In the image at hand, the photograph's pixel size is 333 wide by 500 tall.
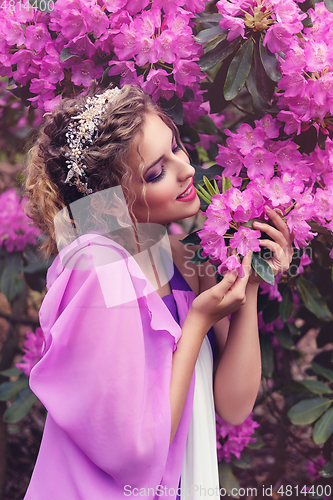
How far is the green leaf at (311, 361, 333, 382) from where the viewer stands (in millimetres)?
1550

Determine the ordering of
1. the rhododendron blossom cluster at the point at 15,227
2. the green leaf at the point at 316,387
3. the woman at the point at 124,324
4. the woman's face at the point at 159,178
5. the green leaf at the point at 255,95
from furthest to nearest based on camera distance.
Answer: the rhododendron blossom cluster at the point at 15,227
the green leaf at the point at 316,387
the green leaf at the point at 255,95
the woman's face at the point at 159,178
the woman at the point at 124,324

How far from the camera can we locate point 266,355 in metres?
1.61

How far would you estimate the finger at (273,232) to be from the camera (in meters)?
0.87

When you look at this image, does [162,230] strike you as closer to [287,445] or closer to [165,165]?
[165,165]

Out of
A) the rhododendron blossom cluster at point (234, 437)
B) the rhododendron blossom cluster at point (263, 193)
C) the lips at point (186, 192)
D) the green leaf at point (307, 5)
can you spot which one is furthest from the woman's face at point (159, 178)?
the rhododendron blossom cluster at point (234, 437)

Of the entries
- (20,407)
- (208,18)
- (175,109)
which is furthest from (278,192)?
(20,407)

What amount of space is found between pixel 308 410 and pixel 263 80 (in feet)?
3.80

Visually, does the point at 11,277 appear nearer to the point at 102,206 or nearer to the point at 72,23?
the point at 102,206

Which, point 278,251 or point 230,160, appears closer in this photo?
point 278,251

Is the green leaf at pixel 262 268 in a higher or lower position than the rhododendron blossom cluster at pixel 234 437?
higher

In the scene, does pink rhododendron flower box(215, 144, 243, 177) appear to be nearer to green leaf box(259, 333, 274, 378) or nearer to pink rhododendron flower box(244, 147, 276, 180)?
pink rhododendron flower box(244, 147, 276, 180)

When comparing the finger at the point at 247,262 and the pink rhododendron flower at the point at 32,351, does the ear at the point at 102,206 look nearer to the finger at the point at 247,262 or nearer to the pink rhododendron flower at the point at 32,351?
the finger at the point at 247,262

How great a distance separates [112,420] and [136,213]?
48 cm

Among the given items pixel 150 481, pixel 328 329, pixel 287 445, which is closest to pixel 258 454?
pixel 287 445
